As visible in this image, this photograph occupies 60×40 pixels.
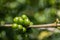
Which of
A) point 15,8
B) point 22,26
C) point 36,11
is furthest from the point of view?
point 36,11

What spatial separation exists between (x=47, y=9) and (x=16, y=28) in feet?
2.47

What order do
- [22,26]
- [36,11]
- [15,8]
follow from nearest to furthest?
[22,26] < [15,8] < [36,11]

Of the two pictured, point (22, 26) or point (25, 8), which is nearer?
point (22, 26)

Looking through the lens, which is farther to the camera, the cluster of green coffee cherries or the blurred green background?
the blurred green background

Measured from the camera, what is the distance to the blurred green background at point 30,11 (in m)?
1.79

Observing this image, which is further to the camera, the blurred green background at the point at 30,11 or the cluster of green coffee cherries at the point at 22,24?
the blurred green background at the point at 30,11

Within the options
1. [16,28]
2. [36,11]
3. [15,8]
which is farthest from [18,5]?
[16,28]

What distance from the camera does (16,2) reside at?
81.4 inches

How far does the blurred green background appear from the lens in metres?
1.79

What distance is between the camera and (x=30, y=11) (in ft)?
6.59

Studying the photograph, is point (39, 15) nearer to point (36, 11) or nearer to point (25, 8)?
point (36, 11)

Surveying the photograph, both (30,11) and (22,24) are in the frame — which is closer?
(22,24)

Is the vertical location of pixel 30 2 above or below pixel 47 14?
above

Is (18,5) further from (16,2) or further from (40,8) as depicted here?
(40,8)
